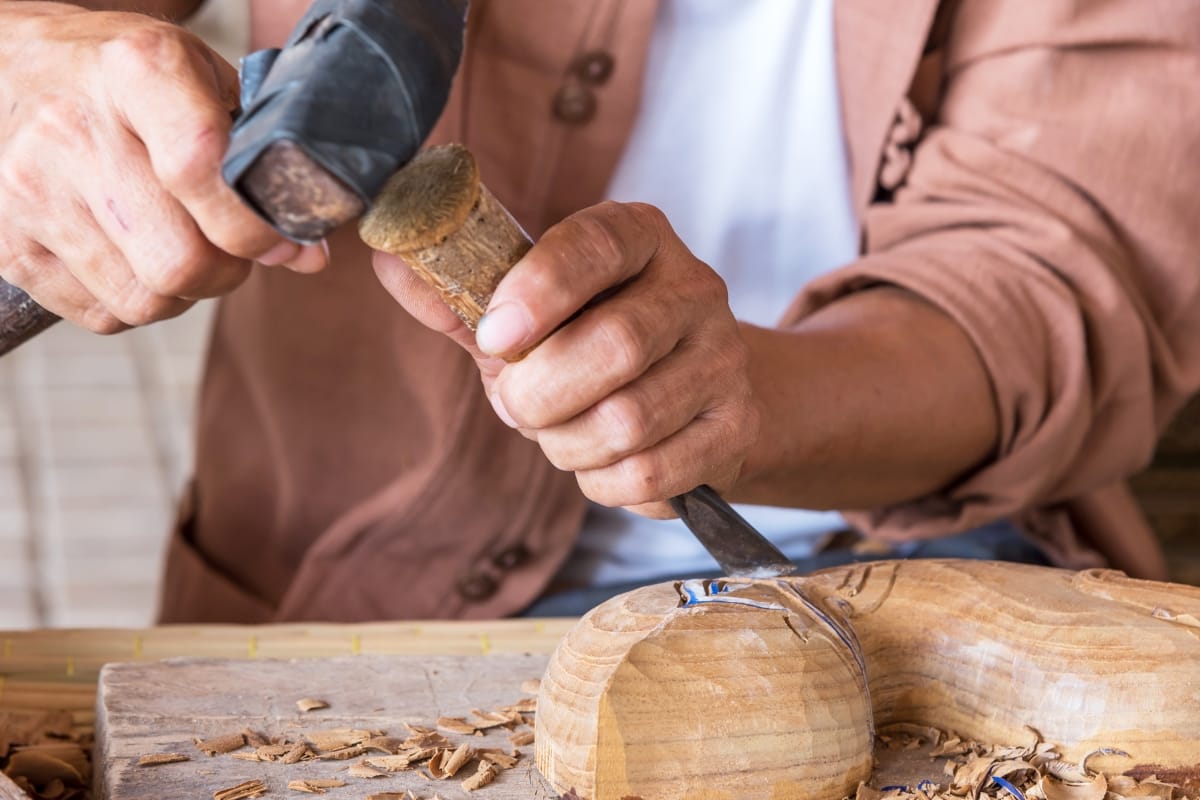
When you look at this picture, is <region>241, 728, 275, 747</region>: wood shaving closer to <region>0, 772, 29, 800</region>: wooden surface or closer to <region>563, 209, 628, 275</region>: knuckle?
<region>0, 772, 29, 800</region>: wooden surface

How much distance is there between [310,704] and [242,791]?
132 millimetres

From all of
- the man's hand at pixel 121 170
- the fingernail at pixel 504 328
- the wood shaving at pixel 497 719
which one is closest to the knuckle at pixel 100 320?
the man's hand at pixel 121 170

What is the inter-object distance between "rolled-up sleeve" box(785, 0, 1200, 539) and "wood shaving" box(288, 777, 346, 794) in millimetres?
674

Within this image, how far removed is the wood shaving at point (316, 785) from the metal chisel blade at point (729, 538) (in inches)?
11.0

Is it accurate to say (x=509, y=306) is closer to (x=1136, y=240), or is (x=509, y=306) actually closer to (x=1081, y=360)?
(x=1081, y=360)

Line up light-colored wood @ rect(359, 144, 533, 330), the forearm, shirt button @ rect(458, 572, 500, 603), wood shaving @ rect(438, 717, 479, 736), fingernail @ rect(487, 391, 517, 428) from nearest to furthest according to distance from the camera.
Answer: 1. light-colored wood @ rect(359, 144, 533, 330)
2. fingernail @ rect(487, 391, 517, 428)
3. wood shaving @ rect(438, 717, 479, 736)
4. the forearm
5. shirt button @ rect(458, 572, 500, 603)

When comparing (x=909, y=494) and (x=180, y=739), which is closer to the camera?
(x=180, y=739)

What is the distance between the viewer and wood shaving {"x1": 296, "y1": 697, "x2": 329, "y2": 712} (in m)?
0.92

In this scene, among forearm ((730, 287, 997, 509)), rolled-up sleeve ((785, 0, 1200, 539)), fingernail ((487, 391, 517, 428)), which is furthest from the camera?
rolled-up sleeve ((785, 0, 1200, 539))

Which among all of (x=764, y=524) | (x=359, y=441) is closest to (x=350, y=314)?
(x=359, y=441)

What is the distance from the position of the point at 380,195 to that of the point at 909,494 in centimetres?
76

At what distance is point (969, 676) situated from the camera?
2.92 ft

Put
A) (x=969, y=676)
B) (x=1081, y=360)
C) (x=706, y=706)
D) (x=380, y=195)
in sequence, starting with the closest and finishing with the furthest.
Answer: (x=380, y=195), (x=706, y=706), (x=969, y=676), (x=1081, y=360)

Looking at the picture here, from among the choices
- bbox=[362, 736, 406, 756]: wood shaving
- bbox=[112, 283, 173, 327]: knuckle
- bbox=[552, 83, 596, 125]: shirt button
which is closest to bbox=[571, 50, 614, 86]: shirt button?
bbox=[552, 83, 596, 125]: shirt button
